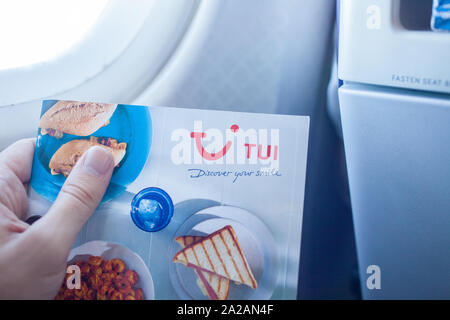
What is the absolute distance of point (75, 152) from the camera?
1.84 feet

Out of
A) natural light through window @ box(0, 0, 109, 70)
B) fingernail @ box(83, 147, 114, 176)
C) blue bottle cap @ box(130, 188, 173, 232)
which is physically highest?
natural light through window @ box(0, 0, 109, 70)

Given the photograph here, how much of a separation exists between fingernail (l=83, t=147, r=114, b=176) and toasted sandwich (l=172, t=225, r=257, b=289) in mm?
164

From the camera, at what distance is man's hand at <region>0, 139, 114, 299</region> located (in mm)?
506

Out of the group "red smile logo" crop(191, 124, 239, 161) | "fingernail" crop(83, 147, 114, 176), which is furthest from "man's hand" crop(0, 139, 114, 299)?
"red smile logo" crop(191, 124, 239, 161)

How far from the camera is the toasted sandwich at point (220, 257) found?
575mm

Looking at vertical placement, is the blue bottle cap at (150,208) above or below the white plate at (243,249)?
above

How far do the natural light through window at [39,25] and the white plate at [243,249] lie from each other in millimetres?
402

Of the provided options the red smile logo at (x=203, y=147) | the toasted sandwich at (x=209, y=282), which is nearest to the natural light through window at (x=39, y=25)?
the red smile logo at (x=203, y=147)

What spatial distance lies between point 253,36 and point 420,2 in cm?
29

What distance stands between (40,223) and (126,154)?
147mm

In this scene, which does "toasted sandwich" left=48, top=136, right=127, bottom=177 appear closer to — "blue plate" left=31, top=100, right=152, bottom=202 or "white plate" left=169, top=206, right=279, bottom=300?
"blue plate" left=31, top=100, right=152, bottom=202

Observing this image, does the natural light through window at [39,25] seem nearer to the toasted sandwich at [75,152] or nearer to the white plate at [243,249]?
the toasted sandwich at [75,152]

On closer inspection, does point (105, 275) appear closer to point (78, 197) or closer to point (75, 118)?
point (78, 197)
